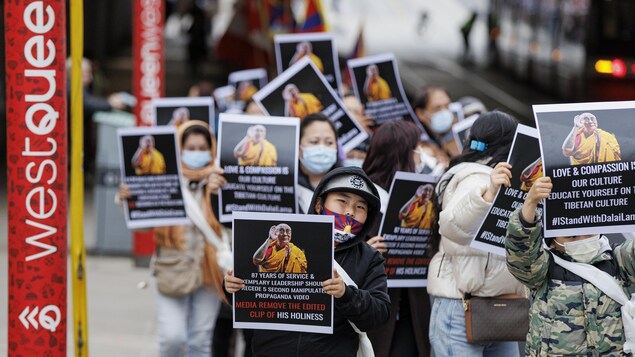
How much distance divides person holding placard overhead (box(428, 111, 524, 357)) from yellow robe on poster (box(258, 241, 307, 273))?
1.16 m

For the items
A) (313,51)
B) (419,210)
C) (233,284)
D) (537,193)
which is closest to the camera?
(537,193)

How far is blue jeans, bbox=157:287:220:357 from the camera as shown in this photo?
7.46 metres

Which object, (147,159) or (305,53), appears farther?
(305,53)

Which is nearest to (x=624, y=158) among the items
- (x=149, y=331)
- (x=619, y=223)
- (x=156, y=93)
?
(x=619, y=223)

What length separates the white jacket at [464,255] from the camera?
5.83 metres

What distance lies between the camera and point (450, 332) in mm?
6066

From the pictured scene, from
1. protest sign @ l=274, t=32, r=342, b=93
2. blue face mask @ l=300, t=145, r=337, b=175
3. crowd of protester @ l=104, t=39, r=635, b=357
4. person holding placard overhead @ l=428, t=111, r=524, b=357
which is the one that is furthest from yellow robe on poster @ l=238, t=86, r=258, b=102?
person holding placard overhead @ l=428, t=111, r=524, b=357

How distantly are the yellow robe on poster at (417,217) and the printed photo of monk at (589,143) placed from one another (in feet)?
5.22

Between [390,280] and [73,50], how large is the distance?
189 cm

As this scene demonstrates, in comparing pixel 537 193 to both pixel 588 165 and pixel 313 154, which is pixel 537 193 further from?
pixel 313 154

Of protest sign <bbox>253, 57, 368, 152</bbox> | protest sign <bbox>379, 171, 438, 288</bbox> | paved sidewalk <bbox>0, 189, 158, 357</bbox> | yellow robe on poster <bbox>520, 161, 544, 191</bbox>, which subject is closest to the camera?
yellow robe on poster <bbox>520, 161, 544, 191</bbox>

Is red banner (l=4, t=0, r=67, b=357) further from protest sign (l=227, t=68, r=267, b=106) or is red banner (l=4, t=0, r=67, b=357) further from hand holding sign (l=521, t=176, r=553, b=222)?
protest sign (l=227, t=68, r=267, b=106)

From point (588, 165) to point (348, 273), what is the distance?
100cm

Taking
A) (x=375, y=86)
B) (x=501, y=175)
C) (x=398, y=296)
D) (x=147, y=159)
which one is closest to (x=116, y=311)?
(x=375, y=86)
